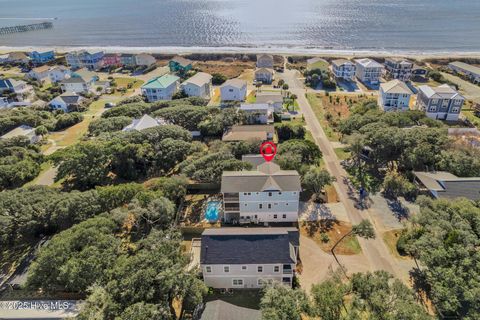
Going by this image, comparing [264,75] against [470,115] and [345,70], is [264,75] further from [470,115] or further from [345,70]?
[470,115]

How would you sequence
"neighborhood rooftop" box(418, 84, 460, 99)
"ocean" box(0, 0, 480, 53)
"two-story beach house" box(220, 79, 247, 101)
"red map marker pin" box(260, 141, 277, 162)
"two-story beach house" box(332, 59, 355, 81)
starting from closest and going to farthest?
"red map marker pin" box(260, 141, 277, 162), "neighborhood rooftop" box(418, 84, 460, 99), "two-story beach house" box(220, 79, 247, 101), "two-story beach house" box(332, 59, 355, 81), "ocean" box(0, 0, 480, 53)

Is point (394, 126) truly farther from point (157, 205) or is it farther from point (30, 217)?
point (30, 217)

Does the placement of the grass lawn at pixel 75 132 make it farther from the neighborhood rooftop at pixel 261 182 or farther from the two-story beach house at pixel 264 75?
the two-story beach house at pixel 264 75

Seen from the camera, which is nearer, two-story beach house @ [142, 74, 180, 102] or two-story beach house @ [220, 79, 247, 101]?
two-story beach house @ [220, 79, 247, 101]

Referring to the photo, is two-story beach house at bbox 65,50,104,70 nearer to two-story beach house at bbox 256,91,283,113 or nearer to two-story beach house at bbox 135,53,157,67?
two-story beach house at bbox 135,53,157,67

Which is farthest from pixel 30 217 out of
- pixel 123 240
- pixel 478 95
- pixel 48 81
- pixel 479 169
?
pixel 478 95

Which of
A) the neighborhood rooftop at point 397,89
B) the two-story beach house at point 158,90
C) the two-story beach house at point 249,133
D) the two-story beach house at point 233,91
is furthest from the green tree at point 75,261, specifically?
the neighborhood rooftop at point 397,89

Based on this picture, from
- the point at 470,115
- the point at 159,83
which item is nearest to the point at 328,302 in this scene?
the point at 470,115

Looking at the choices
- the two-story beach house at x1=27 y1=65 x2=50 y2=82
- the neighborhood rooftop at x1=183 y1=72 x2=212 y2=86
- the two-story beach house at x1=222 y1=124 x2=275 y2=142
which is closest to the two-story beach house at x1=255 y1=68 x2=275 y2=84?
the neighborhood rooftop at x1=183 y1=72 x2=212 y2=86
